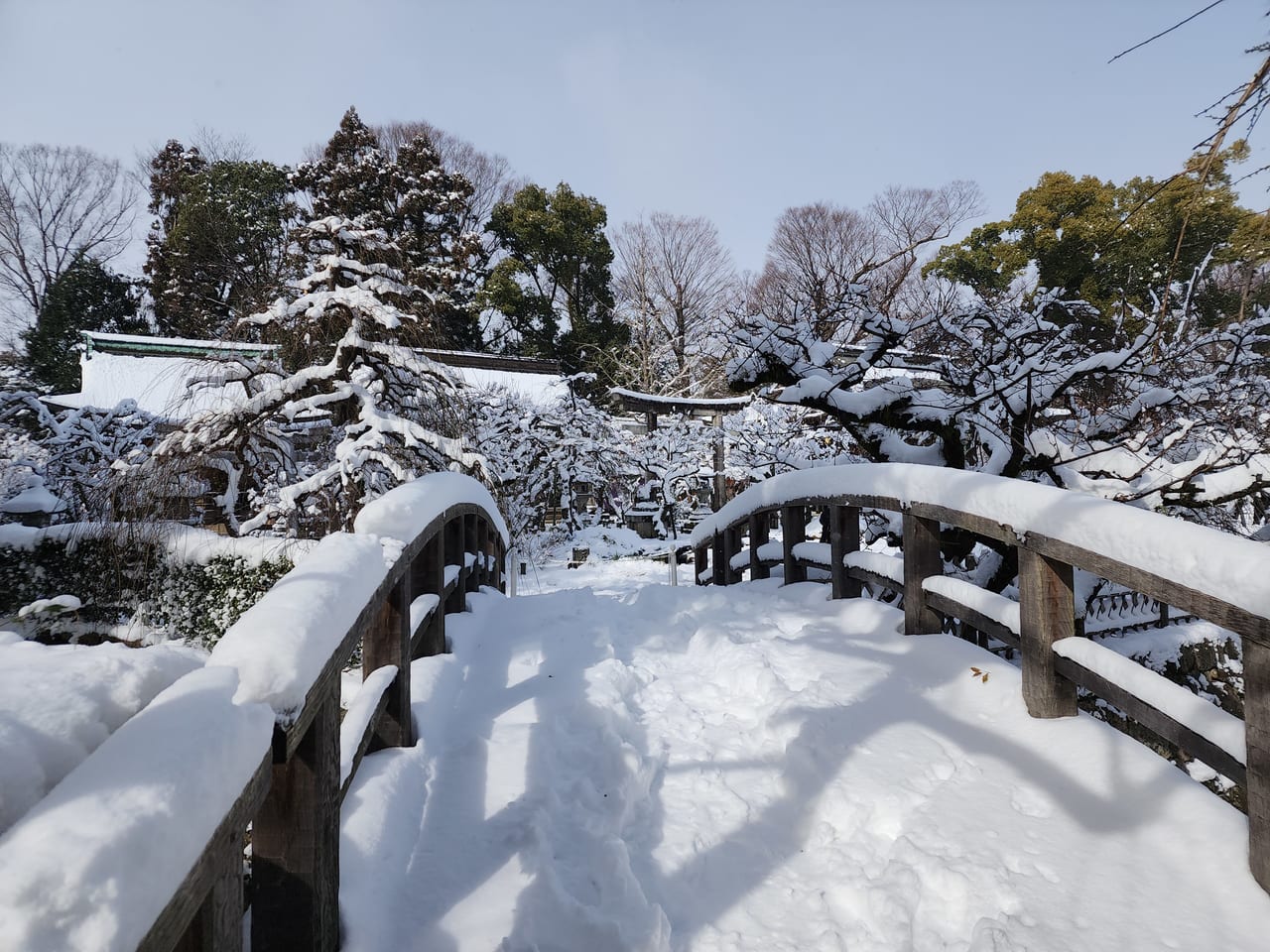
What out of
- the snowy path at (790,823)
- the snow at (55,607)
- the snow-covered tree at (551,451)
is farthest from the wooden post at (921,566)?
the snow-covered tree at (551,451)

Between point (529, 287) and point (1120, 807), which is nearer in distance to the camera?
point (1120, 807)

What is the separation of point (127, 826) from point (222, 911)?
416 millimetres

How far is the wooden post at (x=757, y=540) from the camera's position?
18.4 ft

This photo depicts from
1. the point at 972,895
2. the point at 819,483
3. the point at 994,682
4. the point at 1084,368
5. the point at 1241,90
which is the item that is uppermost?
the point at 1241,90

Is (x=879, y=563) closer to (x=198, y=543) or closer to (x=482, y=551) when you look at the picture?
(x=482, y=551)

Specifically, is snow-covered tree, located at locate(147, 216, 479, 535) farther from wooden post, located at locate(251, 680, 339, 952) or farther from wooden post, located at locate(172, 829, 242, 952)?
wooden post, located at locate(172, 829, 242, 952)

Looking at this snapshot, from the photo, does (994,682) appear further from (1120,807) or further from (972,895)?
(972,895)

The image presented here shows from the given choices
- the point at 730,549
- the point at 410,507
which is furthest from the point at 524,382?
the point at 410,507

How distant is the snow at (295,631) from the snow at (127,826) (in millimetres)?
144

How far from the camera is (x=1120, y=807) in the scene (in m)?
Answer: 1.84

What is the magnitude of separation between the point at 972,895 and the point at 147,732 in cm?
188

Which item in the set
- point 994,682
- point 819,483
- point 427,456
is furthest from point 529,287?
point 994,682

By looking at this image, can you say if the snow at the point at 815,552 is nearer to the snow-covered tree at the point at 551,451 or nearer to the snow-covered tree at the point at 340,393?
the snow-covered tree at the point at 340,393

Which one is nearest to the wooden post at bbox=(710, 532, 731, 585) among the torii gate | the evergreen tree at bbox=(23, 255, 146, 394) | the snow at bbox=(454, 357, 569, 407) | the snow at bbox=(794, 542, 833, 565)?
the snow at bbox=(794, 542, 833, 565)
